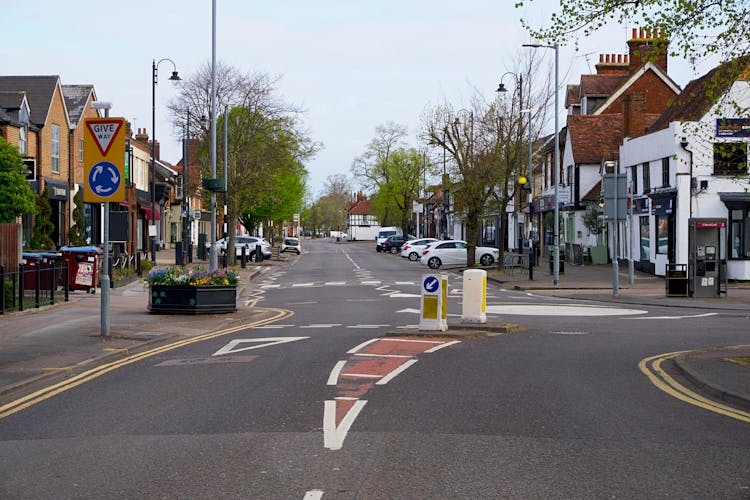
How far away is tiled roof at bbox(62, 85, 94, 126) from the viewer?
4475cm

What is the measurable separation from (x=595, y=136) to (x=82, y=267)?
33.3m

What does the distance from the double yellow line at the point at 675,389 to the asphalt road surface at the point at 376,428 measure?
180mm

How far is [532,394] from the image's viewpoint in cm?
1016

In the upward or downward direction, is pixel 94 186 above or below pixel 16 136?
below

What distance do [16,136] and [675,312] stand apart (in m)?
26.3

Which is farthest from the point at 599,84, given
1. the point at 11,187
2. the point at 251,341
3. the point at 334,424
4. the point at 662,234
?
the point at 334,424

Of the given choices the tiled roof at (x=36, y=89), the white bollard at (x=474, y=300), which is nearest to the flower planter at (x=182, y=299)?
the white bollard at (x=474, y=300)

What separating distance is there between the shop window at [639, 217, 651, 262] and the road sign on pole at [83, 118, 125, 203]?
29.3 metres

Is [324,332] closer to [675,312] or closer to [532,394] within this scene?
[532,394]

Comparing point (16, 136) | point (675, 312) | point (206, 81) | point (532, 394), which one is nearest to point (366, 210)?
point (206, 81)

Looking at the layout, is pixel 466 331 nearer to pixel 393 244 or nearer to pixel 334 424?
pixel 334 424

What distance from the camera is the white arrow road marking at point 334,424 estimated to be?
7604mm

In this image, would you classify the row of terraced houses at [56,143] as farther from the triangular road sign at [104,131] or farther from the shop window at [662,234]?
Answer: the shop window at [662,234]

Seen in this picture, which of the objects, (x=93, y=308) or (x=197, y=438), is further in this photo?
(x=93, y=308)
